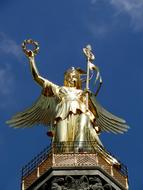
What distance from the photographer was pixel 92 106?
3784 centimetres

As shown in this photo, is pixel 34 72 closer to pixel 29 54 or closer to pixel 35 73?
pixel 35 73

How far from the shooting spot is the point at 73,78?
39.3 meters

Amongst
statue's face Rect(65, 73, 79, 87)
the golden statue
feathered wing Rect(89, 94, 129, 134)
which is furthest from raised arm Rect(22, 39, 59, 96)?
feathered wing Rect(89, 94, 129, 134)

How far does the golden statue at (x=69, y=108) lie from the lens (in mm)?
36750

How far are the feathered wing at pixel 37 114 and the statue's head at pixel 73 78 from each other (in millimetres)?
1251

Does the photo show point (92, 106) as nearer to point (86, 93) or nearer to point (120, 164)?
point (86, 93)

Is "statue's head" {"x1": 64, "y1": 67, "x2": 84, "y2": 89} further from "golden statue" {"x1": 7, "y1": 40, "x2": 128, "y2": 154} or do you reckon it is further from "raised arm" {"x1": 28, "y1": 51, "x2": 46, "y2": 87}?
"raised arm" {"x1": 28, "y1": 51, "x2": 46, "y2": 87}

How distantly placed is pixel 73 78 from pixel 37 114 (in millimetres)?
2113

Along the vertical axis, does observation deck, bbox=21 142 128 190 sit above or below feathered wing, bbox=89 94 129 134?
below

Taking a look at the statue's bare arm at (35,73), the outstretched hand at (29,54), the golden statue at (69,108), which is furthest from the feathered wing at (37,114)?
the outstretched hand at (29,54)

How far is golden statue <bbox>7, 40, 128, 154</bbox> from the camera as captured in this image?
121 ft

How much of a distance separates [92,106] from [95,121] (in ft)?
1.95

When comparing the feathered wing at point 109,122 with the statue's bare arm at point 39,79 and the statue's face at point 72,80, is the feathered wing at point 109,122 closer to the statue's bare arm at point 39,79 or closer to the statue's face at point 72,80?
the statue's face at point 72,80

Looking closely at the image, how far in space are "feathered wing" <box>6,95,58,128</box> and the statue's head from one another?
1251 mm
